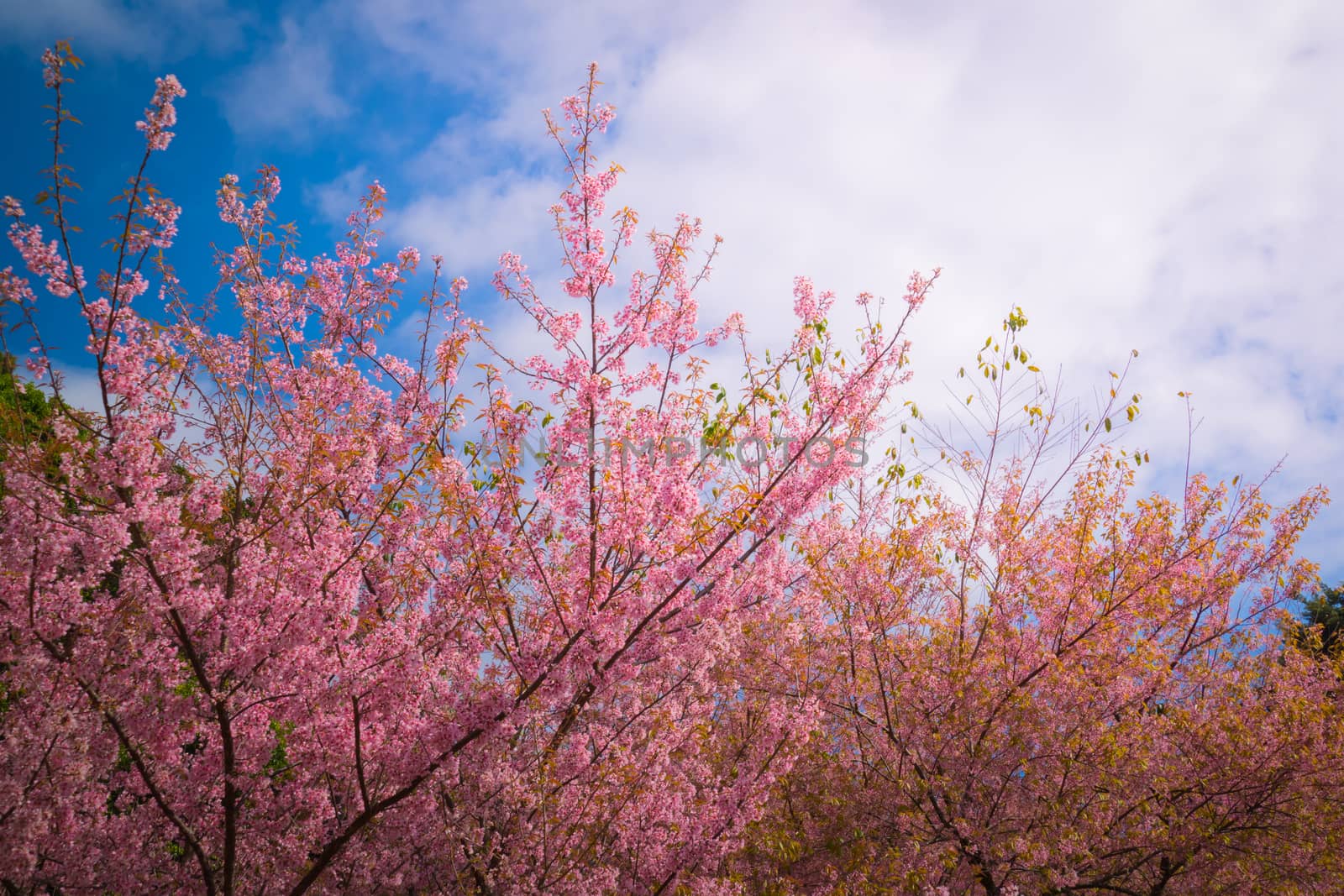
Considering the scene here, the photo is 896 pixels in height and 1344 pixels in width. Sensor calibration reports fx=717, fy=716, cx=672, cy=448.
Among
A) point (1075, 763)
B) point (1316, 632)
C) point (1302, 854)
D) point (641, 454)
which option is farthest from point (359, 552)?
point (1316, 632)

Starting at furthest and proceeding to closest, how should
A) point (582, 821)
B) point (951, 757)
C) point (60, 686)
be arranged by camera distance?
point (951, 757) < point (582, 821) < point (60, 686)

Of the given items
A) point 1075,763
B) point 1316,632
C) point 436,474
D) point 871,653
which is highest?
point 436,474

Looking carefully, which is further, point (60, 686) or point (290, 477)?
point (290, 477)

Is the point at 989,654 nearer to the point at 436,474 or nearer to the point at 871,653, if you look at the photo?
the point at 871,653

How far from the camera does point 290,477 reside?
5.25m

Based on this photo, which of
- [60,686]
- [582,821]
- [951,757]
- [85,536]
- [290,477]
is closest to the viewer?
[85,536]

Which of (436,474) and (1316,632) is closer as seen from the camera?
(436,474)

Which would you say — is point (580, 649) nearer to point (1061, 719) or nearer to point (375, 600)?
point (375, 600)

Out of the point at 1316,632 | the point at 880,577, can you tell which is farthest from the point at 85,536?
A: the point at 1316,632

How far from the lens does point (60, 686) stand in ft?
14.7

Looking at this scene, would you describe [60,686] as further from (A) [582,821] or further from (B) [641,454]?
(B) [641,454]

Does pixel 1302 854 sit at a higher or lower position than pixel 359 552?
lower

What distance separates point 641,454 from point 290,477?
260cm

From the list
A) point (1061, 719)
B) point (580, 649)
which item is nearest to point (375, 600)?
point (580, 649)
